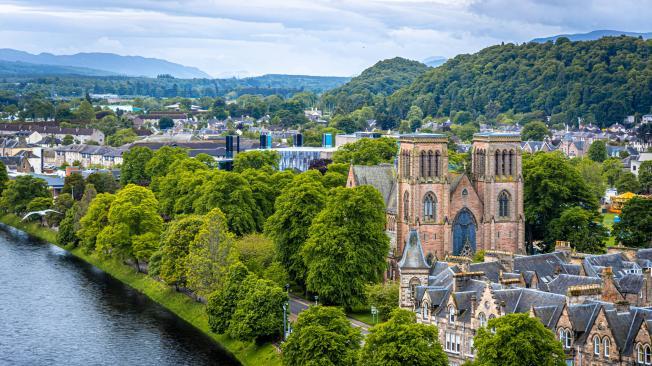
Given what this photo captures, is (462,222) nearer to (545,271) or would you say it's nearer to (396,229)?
(396,229)

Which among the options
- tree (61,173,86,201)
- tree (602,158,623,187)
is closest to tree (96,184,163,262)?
tree (61,173,86,201)

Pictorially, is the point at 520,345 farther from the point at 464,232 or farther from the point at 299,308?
the point at 464,232

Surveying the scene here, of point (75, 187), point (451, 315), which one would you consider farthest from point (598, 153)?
point (451, 315)

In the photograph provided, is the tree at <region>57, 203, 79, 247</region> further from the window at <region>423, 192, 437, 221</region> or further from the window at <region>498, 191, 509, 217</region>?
the window at <region>498, 191, 509, 217</region>

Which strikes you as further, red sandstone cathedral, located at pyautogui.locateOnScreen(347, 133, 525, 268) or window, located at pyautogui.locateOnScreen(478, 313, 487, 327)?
red sandstone cathedral, located at pyautogui.locateOnScreen(347, 133, 525, 268)

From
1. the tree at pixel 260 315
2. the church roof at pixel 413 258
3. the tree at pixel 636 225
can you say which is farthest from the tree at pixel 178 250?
the tree at pixel 636 225

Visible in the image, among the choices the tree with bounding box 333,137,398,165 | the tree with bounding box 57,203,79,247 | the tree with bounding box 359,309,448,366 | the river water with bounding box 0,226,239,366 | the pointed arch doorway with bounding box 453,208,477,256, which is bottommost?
the river water with bounding box 0,226,239,366

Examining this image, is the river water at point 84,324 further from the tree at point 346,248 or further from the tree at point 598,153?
the tree at point 598,153
